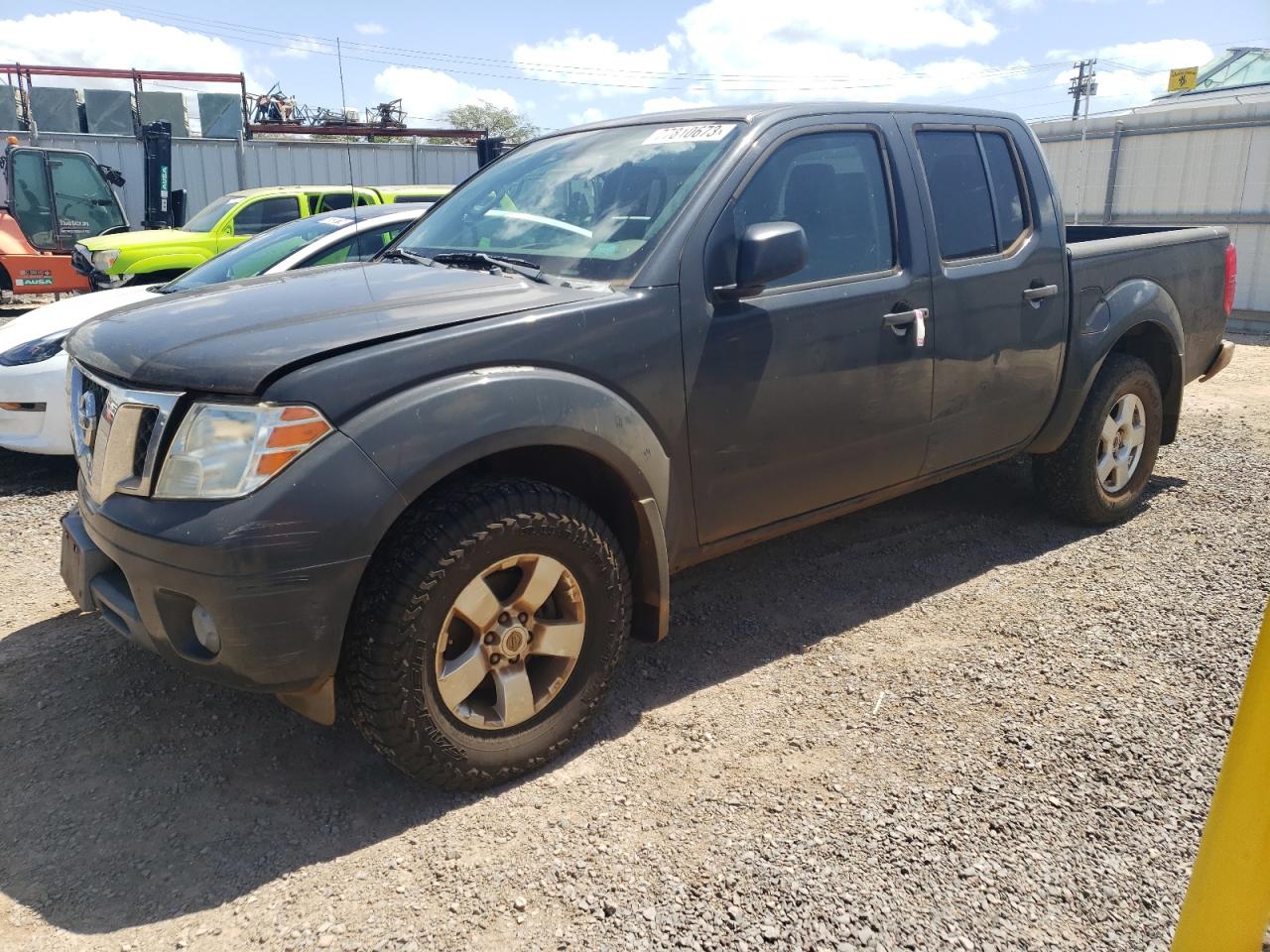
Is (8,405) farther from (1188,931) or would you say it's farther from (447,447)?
(1188,931)

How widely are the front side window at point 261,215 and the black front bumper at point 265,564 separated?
879 centimetres

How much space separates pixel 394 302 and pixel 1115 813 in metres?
2.44

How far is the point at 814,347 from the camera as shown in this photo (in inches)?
132

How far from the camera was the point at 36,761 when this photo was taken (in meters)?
2.96

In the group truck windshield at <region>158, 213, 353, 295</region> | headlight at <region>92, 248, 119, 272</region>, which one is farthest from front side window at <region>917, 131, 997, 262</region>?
headlight at <region>92, 248, 119, 272</region>

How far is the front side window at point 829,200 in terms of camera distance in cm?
334

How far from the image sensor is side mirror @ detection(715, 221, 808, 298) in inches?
118

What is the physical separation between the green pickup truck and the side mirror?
718cm

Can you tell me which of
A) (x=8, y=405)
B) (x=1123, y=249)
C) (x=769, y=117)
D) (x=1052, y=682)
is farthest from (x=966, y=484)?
(x=8, y=405)

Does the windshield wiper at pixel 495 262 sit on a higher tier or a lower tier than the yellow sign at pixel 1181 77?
lower

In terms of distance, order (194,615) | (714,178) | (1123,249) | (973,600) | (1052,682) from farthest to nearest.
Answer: (1123,249) < (973,600) < (1052,682) < (714,178) < (194,615)

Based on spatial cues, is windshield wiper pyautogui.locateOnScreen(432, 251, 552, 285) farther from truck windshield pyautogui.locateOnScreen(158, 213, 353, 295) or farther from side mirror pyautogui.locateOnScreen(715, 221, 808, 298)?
truck windshield pyautogui.locateOnScreen(158, 213, 353, 295)

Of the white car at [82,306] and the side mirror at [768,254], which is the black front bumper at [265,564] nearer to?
the side mirror at [768,254]

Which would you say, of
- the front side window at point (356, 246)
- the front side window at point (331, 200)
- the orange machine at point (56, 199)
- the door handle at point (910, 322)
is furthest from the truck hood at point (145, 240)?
the door handle at point (910, 322)
